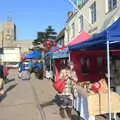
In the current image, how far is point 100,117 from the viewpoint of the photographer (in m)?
12.0

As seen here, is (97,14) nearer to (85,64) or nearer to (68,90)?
(85,64)

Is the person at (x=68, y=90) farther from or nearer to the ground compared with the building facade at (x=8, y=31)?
nearer to the ground

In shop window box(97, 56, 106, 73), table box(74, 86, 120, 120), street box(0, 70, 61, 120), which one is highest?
shop window box(97, 56, 106, 73)

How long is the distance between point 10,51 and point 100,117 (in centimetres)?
4204

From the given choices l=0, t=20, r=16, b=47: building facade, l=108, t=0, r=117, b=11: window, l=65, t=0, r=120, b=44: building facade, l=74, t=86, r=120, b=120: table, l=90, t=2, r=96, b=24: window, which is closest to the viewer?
l=74, t=86, r=120, b=120: table

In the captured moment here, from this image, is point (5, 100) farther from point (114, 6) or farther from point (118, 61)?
point (114, 6)

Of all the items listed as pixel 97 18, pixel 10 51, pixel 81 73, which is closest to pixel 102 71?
pixel 81 73

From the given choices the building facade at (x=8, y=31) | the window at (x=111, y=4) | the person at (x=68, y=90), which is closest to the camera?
the person at (x=68, y=90)

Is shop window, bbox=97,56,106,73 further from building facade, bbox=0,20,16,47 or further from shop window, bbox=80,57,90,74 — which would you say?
building facade, bbox=0,20,16,47

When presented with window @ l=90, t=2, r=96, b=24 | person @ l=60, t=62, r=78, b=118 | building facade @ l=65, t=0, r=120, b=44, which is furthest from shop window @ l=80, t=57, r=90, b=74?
window @ l=90, t=2, r=96, b=24

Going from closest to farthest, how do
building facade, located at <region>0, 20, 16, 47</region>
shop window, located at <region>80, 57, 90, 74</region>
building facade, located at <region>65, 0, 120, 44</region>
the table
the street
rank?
the table → the street → shop window, located at <region>80, 57, 90, 74</region> → building facade, located at <region>65, 0, 120, 44</region> → building facade, located at <region>0, 20, 16, 47</region>

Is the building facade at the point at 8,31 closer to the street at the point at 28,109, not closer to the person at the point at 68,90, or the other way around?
the street at the point at 28,109

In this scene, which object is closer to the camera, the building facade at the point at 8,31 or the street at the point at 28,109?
the street at the point at 28,109

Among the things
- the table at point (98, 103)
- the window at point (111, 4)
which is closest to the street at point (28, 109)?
the table at point (98, 103)
